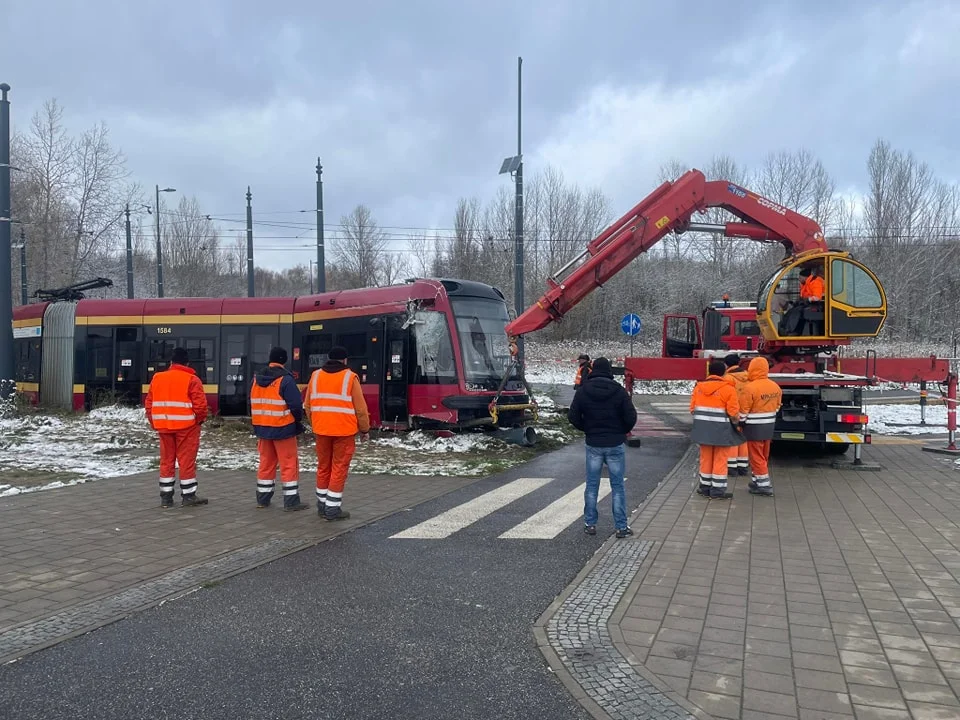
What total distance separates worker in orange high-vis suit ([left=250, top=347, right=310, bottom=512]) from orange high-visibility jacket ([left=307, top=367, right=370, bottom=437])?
0.33 metres

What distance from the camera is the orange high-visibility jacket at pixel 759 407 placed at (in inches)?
356

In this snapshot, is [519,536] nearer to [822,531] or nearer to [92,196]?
[822,531]

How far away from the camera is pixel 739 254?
158 ft

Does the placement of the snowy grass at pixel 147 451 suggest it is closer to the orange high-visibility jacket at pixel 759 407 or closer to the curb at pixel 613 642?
the orange high-visibility jacket at pixel 759 407

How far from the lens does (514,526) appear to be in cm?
743

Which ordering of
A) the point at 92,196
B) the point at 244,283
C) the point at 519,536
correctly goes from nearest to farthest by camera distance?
the point at 519,536 → the point at 92,196 → the point at 244,283

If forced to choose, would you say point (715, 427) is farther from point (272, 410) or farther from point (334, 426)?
point (272, 410)

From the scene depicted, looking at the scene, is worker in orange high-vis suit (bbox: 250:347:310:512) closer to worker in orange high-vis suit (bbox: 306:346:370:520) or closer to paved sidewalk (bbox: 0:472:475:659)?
paved sidewalk (bbox: 0:472:475:659)

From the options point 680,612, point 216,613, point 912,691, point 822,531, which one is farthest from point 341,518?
point 912,691

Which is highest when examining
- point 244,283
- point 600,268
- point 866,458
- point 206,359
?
point 244,283

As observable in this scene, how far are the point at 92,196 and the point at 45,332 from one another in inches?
613

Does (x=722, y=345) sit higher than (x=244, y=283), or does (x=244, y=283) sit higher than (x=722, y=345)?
(x=244, y=283)

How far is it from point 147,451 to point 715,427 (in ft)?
30.0

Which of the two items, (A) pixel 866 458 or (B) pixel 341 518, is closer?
(B) pixel 341 518
